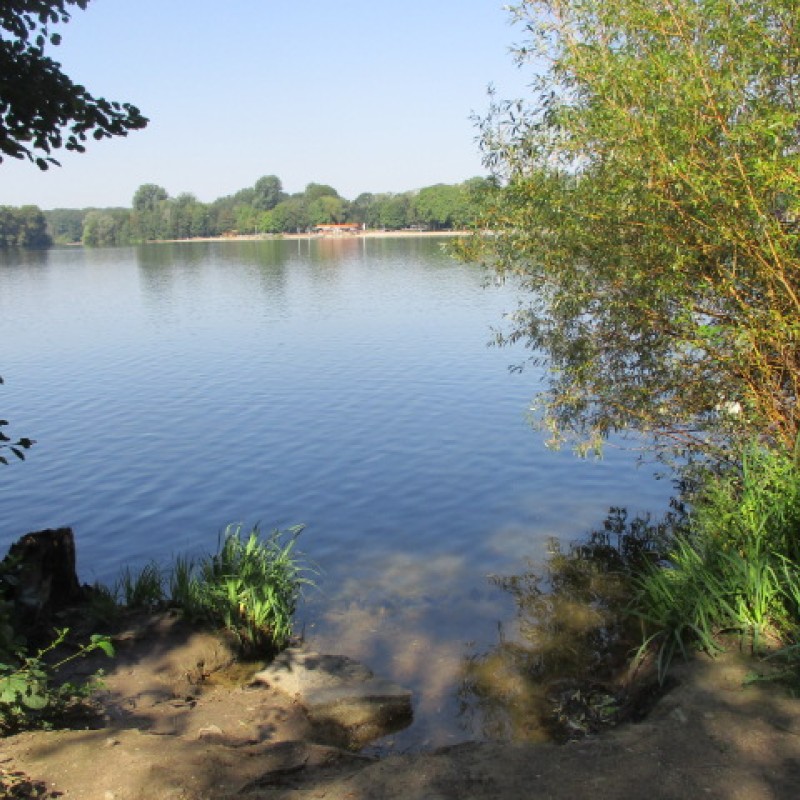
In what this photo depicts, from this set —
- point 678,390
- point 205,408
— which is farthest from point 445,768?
point 205,408

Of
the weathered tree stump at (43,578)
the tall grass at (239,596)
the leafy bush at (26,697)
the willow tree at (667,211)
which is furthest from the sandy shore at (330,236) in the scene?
the leafy bush at (26,697)

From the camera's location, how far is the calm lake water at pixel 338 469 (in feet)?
35.8

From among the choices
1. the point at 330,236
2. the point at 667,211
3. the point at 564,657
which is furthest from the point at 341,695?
the point at 330,236

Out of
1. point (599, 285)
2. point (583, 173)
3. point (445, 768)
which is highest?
point (583, 173)

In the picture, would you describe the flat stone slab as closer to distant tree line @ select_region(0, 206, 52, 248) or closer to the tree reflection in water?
the tree reflection in water

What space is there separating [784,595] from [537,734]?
108 inches

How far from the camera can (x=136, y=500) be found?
50.4ft

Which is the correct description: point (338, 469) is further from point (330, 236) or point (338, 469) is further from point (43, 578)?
point (330, 236)

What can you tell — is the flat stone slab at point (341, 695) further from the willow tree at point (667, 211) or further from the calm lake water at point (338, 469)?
the willow tree at point (667, 211)

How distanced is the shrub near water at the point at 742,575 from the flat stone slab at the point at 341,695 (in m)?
2.82

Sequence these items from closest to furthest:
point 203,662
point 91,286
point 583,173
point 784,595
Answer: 1. point 784,595
2. point 203,662
3. point 583,173
4. point 91,286

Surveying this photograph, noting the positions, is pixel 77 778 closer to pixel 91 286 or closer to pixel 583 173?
pixel 583 173

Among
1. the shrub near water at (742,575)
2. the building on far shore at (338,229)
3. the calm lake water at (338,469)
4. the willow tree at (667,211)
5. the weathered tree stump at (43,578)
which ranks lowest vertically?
the calm lake water at (338,469)

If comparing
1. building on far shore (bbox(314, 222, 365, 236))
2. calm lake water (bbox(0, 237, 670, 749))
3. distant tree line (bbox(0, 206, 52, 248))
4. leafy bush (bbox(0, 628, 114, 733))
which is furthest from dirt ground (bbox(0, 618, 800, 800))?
building on far shore (bbox(314, 222, 365, 236))
